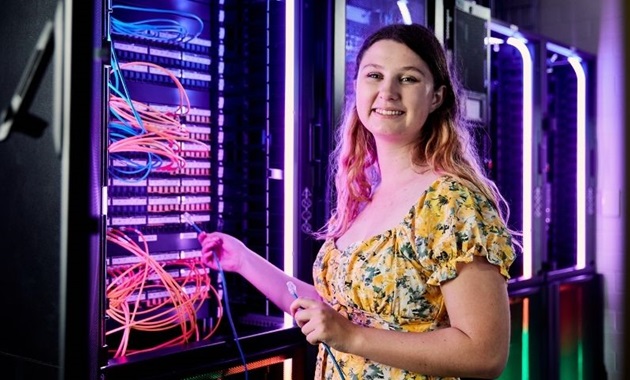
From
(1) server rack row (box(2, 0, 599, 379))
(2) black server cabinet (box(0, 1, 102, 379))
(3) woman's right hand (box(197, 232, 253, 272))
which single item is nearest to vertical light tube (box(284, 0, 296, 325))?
(1) server rack row (box(2, 0, 599, 379))

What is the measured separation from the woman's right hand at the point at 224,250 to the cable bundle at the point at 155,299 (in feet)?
0.36

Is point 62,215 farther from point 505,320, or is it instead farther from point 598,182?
point 598,182

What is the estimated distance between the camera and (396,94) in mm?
1484

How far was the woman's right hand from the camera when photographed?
5.92 ft

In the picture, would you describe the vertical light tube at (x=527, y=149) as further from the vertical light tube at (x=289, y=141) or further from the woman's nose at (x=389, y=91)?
the woman's nose at (x=389, y=91)

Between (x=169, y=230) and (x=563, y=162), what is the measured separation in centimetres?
260

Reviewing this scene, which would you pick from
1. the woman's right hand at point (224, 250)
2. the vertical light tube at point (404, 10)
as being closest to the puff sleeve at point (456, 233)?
the woman's right hand at point (224, 250)

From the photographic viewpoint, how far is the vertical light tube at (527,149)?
3.35 m

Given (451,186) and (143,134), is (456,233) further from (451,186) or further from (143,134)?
(143,134)

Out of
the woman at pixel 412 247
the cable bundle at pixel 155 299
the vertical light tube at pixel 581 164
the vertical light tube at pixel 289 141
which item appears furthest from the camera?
the vertical light tube at pixel 581 164

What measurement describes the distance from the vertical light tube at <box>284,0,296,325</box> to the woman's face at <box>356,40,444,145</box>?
1.63 ft

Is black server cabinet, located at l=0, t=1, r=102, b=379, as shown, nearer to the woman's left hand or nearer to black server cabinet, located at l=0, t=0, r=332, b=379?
black server cabinet, located at l=0, t=0, r=332, b=379

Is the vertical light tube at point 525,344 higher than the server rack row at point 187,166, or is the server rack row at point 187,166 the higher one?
the server rack row at point 187,166

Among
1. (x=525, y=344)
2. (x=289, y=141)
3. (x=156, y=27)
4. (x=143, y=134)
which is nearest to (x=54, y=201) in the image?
(x=143, y=134)
